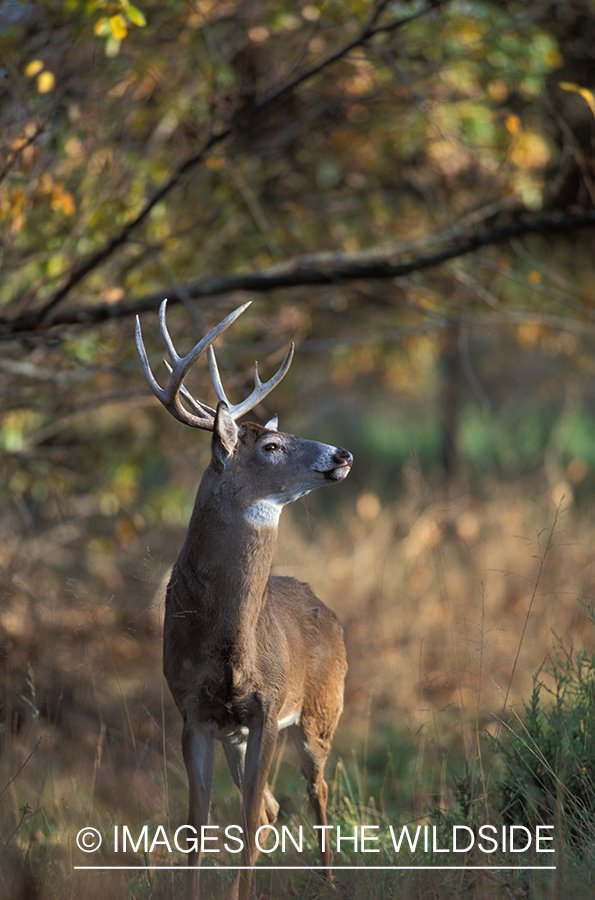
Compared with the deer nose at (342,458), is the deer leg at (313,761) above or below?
below

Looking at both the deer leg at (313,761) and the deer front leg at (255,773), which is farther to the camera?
the deer leg at (313,761)

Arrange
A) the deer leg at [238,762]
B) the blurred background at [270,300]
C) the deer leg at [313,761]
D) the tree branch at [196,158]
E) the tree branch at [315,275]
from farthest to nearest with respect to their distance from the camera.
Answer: the tree branch at [315,275] → the blurred background at [270,300] → the tree branch at [196,158] → the deer leg at [313,761] → the deer leg at [238,762]

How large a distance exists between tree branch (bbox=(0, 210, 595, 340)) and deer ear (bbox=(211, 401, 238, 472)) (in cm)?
223

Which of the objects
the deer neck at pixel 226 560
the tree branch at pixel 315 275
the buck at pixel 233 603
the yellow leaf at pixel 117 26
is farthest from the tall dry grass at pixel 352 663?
the yellow leaf at pixel 117 26

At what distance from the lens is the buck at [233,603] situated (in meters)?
2.98

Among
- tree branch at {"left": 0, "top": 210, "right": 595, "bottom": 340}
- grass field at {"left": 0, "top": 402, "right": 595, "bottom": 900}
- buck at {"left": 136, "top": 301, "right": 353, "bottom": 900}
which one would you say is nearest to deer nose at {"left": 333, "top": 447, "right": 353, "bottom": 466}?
buck at {"left": 136, "top": 301, "right": 353, "bottom": 900}

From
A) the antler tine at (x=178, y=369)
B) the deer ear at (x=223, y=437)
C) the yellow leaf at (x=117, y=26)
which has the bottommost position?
the deer ear at (x=223, y=437)

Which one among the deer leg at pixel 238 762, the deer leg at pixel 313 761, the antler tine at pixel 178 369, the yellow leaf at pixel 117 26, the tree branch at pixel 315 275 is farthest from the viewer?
the tree branch at pixel 315 275

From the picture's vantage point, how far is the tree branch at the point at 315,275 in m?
5.03

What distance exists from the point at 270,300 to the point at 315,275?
1952 millimetres

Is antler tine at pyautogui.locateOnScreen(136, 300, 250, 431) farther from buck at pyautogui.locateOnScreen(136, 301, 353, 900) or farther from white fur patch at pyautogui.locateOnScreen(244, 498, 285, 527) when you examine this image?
white fur patch at pyautogui.locateOnScreen(244, 498, 285, 527)

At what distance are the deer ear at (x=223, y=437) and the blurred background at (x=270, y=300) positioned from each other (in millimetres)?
657

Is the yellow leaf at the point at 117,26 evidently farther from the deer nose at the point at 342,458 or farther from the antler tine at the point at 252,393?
the deer nose at the point at 342,458

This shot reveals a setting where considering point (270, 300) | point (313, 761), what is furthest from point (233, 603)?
point (270, 300)
